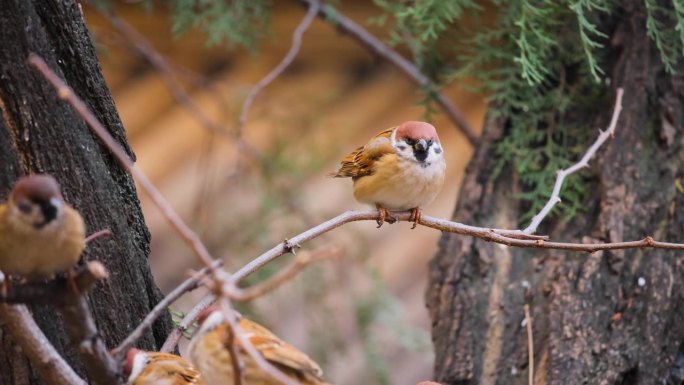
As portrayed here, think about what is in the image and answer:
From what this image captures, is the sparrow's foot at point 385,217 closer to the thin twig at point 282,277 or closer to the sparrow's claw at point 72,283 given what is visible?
the sparrow's claw at point 72,283

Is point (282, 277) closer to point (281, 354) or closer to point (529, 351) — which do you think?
point (281, 354)

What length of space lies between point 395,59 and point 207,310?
175cm

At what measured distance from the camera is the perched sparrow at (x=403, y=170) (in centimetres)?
Answer: 254

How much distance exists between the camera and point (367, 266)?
12.1ft

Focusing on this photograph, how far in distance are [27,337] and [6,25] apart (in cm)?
57

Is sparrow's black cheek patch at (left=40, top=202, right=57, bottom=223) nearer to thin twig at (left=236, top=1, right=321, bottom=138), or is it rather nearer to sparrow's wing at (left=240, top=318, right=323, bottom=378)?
sparrow's wing at (left=240, top=318, right=323, bottom=378)

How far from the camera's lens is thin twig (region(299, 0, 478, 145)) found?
3.22 metres

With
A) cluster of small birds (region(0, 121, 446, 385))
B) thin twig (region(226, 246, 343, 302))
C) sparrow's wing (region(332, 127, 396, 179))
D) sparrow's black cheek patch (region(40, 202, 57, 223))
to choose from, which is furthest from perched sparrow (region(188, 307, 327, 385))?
sparrow's wing (region(332, 127, 396, 179))

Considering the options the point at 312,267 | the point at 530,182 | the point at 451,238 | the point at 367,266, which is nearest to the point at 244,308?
the point at 312,267

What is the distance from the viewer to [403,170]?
2.57 meters

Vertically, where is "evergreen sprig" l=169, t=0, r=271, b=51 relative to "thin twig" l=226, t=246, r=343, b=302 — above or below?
above

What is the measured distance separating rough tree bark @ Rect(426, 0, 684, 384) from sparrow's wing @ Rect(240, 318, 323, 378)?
32.0 inches

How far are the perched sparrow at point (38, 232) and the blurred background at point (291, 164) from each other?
5.25 ft

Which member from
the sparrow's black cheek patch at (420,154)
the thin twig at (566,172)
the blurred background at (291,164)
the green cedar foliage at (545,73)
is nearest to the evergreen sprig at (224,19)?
the blurred background at (291,164)
